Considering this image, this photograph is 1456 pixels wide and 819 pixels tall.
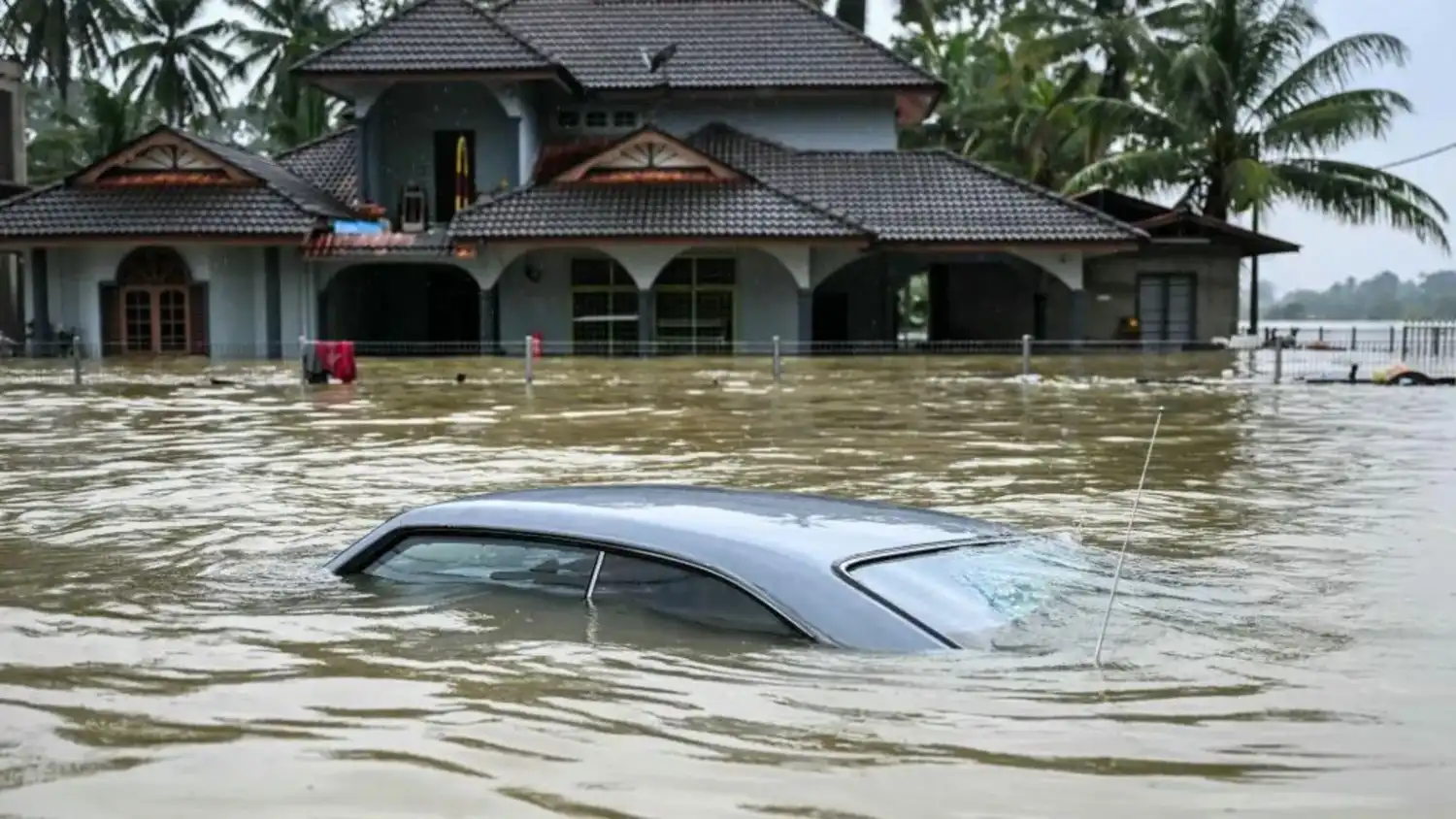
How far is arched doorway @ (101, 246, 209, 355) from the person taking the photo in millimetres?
35531

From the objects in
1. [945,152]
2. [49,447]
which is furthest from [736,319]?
[49,447]

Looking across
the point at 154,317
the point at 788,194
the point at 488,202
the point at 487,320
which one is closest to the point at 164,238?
the point at 154,317

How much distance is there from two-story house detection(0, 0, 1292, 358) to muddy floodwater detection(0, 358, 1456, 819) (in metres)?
22.6

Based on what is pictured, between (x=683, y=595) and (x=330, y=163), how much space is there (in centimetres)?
3714

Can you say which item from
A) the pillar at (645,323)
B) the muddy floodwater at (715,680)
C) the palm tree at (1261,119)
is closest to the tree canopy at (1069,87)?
the palm tree at (1261,119)

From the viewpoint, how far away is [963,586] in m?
5.30

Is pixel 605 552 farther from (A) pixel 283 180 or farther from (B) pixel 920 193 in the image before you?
(A) pixel 283 180

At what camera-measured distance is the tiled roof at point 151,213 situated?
3391 cm

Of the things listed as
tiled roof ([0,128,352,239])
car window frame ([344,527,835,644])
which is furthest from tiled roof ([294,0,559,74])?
car window frame ([344,527,835,644])

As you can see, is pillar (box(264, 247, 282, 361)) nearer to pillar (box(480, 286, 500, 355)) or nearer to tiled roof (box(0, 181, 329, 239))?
tiled roof (box(0, 181, 329, 239))

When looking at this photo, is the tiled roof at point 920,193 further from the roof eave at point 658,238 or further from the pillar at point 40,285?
the pillar at point 40,285

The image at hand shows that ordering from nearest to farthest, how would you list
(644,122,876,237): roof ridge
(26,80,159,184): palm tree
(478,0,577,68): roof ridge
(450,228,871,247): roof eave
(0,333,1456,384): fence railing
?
(0,333,1456,384): fence railing
(450,228,871,247): roof eave
(644,122,876,237): roof ridge
(478,0,577,68): roof ridge
(26,80,159,184): palm tree

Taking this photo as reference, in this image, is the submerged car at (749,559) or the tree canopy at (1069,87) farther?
the tree canopy at (1069,87)

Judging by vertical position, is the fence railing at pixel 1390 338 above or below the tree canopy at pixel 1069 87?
below
